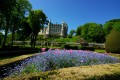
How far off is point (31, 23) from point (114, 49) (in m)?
24.3

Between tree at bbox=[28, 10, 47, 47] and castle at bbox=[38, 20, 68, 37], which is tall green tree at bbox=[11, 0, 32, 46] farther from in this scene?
castle at bbox=[38, 20, 68, 37]

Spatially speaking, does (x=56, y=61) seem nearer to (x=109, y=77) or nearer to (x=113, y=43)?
(x=109, y=77)

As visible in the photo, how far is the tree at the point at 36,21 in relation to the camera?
45188mm

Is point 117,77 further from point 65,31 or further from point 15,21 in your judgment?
point 65,31

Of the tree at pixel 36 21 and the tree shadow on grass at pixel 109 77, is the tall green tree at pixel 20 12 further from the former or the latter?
the tree shadow on grass at pixel 109 77

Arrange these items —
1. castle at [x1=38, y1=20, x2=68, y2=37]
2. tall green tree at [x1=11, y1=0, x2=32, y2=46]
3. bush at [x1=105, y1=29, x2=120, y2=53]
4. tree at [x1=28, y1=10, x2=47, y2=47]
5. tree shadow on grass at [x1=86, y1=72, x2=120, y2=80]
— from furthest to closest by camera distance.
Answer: castle at [x1=38, y1=20, x2=68, y2=37]
tree at [x1=28, y1=10, x2=47, y2=47]
tall green tree at [x1=11, y1=0, x2=32, y2=46]
bush at [x1=105, y1=29, x2=120, y2=53]
tree shadow on grass at [x1=86, y1=72, x2=120, y2=80]

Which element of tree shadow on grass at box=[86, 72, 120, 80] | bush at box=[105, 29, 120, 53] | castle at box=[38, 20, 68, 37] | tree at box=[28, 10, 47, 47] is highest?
castle at box=[38, 20, 68, 37]

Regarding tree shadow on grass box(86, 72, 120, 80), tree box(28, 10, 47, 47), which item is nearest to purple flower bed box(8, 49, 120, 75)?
tree shadow on grass box(86, 72, 120, 80)

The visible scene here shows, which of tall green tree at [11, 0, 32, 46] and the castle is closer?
tall green tree at [11, 0, 32, 46]

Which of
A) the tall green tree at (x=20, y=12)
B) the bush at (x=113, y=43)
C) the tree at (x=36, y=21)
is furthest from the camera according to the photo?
the tree at (x=36, y=21)

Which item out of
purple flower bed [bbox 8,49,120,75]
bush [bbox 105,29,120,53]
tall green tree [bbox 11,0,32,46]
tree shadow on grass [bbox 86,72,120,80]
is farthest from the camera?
tall green tree [bbox 11,0,32,46]

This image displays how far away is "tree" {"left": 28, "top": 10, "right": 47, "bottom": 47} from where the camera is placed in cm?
4519

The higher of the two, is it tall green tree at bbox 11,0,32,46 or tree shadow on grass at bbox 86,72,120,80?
tall green tree at bbox 11,0,32,46

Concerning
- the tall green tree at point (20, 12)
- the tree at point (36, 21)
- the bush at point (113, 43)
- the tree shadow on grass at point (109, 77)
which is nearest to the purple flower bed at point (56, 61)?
the tree shadow on grass at point (109, 77)
